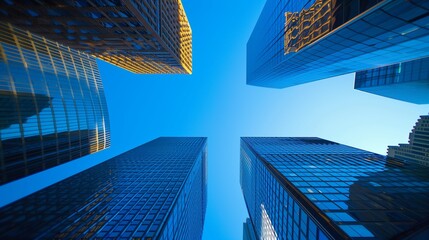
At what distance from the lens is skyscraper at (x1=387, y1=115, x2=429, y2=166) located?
3642 inches

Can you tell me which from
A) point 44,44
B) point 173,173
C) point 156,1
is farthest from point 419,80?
point 44,44

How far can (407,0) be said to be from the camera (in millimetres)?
14617

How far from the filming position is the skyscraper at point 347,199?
18.7m

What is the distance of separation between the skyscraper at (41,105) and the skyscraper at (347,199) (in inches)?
2401

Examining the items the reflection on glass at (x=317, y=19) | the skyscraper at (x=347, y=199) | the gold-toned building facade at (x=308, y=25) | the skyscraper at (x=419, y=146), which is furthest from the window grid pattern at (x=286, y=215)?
the skyscraper at (x=419, y=146)

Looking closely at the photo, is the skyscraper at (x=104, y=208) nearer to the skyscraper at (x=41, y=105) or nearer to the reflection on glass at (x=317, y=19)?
the skyscraper at (x=41, y=105)

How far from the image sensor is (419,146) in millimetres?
95938

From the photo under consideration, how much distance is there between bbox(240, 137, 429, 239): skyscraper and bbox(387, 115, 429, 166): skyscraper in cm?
7922

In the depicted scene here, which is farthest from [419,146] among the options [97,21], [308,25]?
[97,21]

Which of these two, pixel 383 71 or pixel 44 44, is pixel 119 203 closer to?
pixel 44 44

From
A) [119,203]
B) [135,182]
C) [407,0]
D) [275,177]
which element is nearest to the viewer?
[407,0]

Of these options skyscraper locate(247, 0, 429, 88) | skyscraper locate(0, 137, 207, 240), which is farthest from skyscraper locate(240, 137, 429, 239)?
skyscraper locate(0, 137, 207, 240)

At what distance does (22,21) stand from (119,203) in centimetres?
4021

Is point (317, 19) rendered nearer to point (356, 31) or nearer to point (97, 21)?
point (356, 31)
